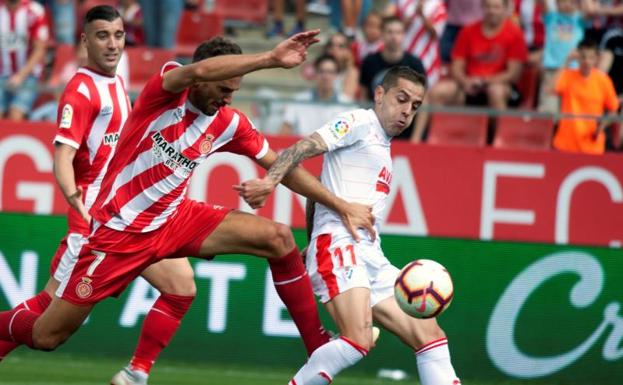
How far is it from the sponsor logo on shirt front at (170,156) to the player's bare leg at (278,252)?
1.41 feet

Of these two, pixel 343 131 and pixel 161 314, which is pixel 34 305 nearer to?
pixel 161 314

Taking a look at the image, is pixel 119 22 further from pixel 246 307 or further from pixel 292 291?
pixel 246 307

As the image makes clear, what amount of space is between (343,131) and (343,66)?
21.9ft

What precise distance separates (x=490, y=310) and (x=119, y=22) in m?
4.33

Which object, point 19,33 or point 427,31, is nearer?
point 427,31

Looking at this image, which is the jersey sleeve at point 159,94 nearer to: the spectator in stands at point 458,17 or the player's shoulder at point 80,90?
the player's shoulder at point 80,90

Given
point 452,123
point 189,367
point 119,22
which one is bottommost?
point 189,367

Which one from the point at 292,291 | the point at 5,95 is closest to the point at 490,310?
the point at 292,291

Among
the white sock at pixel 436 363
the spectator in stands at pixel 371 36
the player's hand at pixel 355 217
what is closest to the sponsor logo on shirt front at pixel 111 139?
the player's hand at pixel 355 217

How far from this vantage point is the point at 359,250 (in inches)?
301

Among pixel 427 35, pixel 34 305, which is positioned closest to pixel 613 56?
pixel 427 35

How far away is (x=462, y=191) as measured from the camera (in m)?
12.2

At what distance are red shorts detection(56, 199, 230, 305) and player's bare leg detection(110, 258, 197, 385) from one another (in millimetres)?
620

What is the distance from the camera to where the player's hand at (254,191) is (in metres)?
7.07
